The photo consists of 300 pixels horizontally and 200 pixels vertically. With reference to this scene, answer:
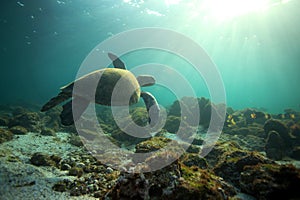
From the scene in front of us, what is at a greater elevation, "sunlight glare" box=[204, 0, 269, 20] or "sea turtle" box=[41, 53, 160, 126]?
"sunlight glare" box=[204, 0, 269, 20]

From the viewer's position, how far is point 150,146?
326 centimetres

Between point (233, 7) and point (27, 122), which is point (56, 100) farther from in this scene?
point (233, 7)

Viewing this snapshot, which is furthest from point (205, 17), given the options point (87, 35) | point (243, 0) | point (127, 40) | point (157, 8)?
point (87, 35)

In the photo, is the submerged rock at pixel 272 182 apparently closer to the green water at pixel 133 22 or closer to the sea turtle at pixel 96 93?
the sea turtle at pixel 96 93

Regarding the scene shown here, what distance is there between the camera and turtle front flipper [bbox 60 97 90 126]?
222 inches

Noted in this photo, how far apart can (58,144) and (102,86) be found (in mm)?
3200

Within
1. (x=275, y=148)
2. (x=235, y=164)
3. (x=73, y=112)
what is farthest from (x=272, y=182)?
(x=73, y=112)

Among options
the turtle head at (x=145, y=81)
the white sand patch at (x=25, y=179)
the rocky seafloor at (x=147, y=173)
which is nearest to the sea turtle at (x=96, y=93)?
the rocky seafloor at (x=147, y=173)

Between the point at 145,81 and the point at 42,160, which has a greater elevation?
the point at 145,81

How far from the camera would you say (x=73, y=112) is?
5.75 meters

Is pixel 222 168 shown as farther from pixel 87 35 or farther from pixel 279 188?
pixel 87 35

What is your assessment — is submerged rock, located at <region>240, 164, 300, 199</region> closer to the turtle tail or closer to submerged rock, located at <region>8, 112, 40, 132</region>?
the turtle tail

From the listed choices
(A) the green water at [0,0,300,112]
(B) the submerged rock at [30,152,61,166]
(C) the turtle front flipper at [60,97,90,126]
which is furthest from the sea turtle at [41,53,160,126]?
(A) the green water at [0,0,300,112]

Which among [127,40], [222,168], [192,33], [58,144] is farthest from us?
[127,40]
